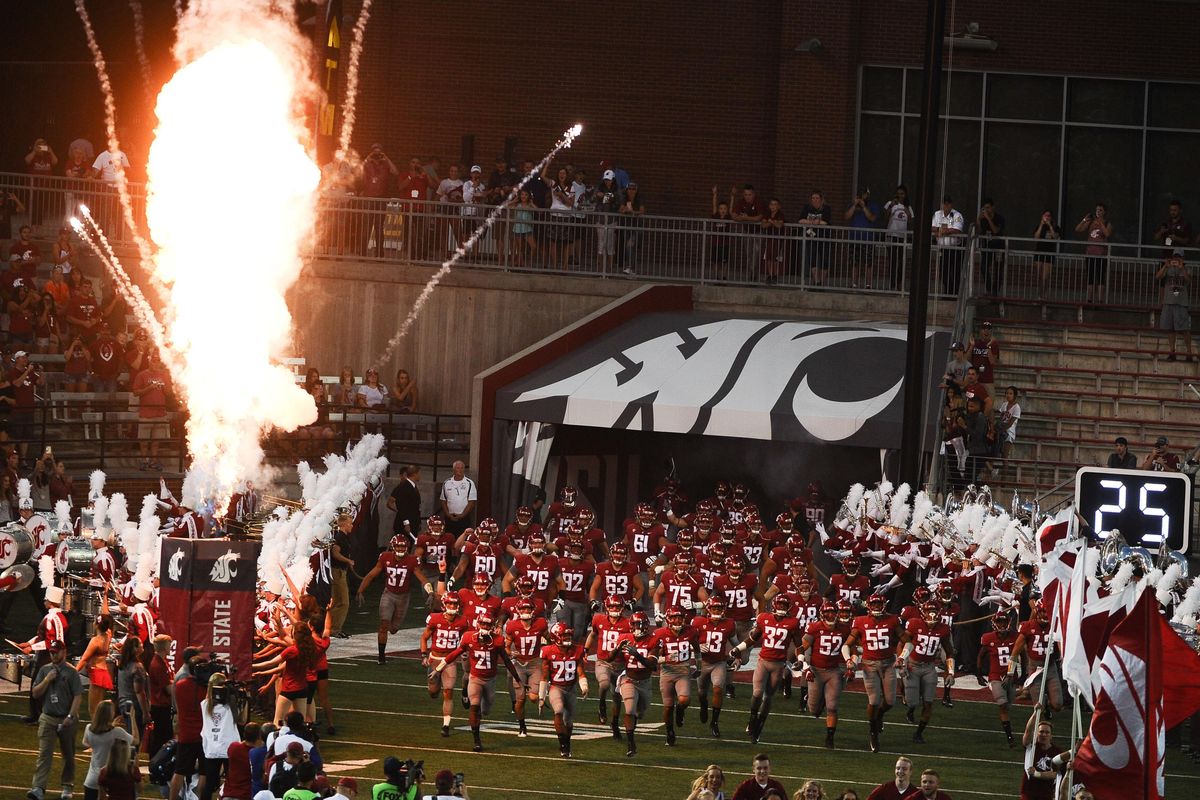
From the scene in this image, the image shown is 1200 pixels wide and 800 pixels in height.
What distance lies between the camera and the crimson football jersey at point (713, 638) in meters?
20.6

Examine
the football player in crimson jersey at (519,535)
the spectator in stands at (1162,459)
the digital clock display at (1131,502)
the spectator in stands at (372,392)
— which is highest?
the spectator in stands at (372,392)

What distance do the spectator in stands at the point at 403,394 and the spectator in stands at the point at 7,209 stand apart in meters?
6.74

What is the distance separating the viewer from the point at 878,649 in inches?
802

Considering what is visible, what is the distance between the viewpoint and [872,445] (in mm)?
27453

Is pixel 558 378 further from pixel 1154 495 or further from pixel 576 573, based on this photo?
pixel 1154 495

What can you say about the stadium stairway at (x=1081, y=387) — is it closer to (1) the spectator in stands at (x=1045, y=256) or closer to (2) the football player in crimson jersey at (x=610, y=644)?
(1) the spectator in stands at (x=1045, y=256)

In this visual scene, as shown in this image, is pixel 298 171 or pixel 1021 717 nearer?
pixel 1021 717

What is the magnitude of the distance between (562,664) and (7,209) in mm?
16935

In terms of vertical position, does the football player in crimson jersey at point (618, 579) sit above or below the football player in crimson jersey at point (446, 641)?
above

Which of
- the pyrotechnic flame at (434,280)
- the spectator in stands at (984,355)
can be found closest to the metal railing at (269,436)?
the pyrotechnic flame at (434,280)

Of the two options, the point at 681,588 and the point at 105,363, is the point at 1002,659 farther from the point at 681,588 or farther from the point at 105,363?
the point at 105,363

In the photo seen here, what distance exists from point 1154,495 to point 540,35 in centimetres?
2419

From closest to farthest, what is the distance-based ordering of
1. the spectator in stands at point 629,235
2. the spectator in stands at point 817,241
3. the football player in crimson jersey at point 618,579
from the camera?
the football player in crimson jersey at point 618,579 < the spectator in stands at point 817,241 < the spectator in stands at point 629,235

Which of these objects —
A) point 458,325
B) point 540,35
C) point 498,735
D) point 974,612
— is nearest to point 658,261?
point 458,325
